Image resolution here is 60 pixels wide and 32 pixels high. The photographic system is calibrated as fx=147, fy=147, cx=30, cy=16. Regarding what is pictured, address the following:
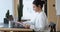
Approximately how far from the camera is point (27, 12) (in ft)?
10.0

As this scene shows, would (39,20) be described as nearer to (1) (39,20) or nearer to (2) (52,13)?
(1) (39,20)

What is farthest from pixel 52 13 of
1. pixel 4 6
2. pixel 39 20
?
pixel 4 6

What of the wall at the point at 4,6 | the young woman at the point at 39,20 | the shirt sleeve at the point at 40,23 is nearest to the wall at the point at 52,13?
the young woman at the point at 39,20

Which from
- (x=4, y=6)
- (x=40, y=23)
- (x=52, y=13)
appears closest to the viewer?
(x=40, y=23)

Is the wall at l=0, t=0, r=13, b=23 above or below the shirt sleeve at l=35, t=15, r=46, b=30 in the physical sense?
above

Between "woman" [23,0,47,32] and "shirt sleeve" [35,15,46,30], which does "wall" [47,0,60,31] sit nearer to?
"woman" [23,0,47,32]

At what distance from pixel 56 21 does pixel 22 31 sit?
1015 mm

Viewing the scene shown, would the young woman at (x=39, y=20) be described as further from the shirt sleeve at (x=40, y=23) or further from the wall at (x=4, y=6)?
the wall at (x=4, y=6)

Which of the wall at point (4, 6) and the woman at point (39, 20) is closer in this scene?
the woman at point (39, 20)

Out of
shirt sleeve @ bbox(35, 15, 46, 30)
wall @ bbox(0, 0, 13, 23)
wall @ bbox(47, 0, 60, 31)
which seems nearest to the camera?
shirt sleeve @ bbox(35, 15, 46, 30)

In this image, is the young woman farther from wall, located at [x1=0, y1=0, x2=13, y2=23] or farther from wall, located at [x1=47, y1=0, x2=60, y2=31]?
wall, located at [x1=0, y1=0, x2=13, y2=23]

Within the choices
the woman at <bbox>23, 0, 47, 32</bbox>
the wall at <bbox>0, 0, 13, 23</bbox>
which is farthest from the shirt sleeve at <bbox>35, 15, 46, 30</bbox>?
the wall at <bbox>0, 0, 13, 23</bbox>

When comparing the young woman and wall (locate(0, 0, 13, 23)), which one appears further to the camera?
wall (locate(0, 0, 13, 23))

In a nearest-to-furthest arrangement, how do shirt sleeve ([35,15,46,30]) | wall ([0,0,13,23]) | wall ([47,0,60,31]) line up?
shirt sleeve ([35,15,46,30]), wall ([47,0,60,31]), wall ([0,0,13,23])
